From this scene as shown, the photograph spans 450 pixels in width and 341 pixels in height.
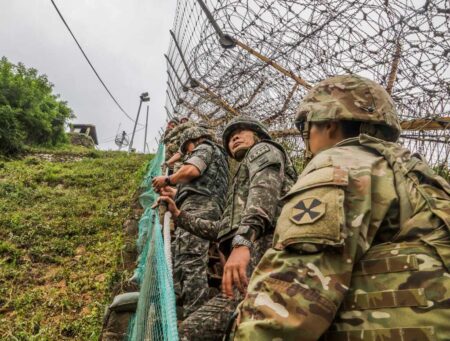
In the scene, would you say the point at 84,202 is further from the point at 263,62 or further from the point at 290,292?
the point at 290,292

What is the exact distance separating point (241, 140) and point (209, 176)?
1.95 feet

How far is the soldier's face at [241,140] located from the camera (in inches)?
94.7

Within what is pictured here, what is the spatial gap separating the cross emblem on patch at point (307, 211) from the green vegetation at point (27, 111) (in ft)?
40.5

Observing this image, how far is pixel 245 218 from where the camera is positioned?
1.81 metres

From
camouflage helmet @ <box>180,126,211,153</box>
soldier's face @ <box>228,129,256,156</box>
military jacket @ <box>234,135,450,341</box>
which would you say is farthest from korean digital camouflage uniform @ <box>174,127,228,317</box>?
military jacket @ <box>234,135,450,341</box>

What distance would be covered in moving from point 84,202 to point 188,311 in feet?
16.5

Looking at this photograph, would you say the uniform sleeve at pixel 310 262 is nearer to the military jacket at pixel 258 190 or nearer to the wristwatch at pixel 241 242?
the wristwatch at pixel 241 242

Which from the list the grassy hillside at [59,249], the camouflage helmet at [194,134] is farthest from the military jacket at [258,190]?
the grassy hillside at [59,249]

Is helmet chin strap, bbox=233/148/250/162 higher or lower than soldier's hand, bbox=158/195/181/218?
higher

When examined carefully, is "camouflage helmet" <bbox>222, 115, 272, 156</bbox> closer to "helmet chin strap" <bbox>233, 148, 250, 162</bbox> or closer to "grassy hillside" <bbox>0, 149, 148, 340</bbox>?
"helmet chin strap" <bbox>233, 148, 250, 162</bbox>

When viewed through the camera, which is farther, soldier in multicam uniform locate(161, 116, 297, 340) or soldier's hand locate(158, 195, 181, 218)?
soldier's hand locate(158, 195, 181, 218)

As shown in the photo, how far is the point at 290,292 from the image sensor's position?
0.88 m

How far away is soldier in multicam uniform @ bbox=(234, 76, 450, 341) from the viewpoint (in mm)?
867

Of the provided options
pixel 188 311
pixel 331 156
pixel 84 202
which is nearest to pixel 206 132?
pixel 188 311
